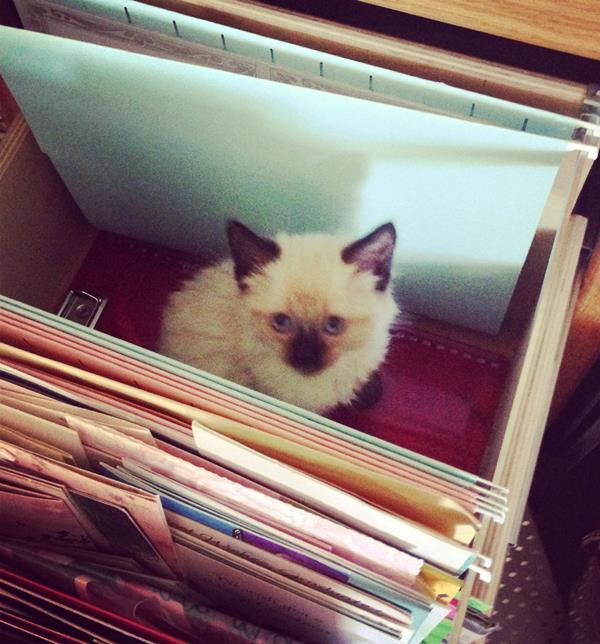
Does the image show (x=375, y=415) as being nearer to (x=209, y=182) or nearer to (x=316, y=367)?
(x=316, y=367)

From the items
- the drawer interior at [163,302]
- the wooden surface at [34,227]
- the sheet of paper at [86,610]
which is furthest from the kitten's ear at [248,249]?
the sheet of paper at [86,610]

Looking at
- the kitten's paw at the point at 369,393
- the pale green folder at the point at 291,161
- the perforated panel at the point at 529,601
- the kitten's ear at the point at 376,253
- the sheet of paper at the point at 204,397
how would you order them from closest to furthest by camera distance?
the sheet of paper at the point at 204,397 < the pale green folder at the point at 291,161 < the kitten's ear at the point at 376,253 < the kitten's paw at the point at 369,393 < the perforated panel at the point at 529,601

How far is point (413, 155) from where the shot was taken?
28.5 inches

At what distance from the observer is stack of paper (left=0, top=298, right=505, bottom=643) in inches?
22.8

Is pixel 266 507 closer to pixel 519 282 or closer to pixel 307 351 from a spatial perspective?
pixel 307 351

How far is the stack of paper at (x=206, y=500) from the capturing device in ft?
1.90

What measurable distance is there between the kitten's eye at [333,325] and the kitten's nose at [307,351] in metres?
0.01

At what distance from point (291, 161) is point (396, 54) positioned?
0.48 ft

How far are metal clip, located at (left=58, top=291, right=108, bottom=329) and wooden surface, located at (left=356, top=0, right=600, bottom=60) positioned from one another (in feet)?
1.81

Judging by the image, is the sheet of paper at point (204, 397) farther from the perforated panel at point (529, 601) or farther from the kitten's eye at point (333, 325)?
the perforated panel at point (529, 601)

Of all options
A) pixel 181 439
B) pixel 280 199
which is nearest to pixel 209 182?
pixel 280 199

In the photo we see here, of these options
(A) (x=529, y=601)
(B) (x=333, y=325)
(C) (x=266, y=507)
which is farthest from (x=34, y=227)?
(A) (x=529, y=601)

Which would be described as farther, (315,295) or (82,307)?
(82,307)

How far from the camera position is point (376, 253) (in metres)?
0.82
